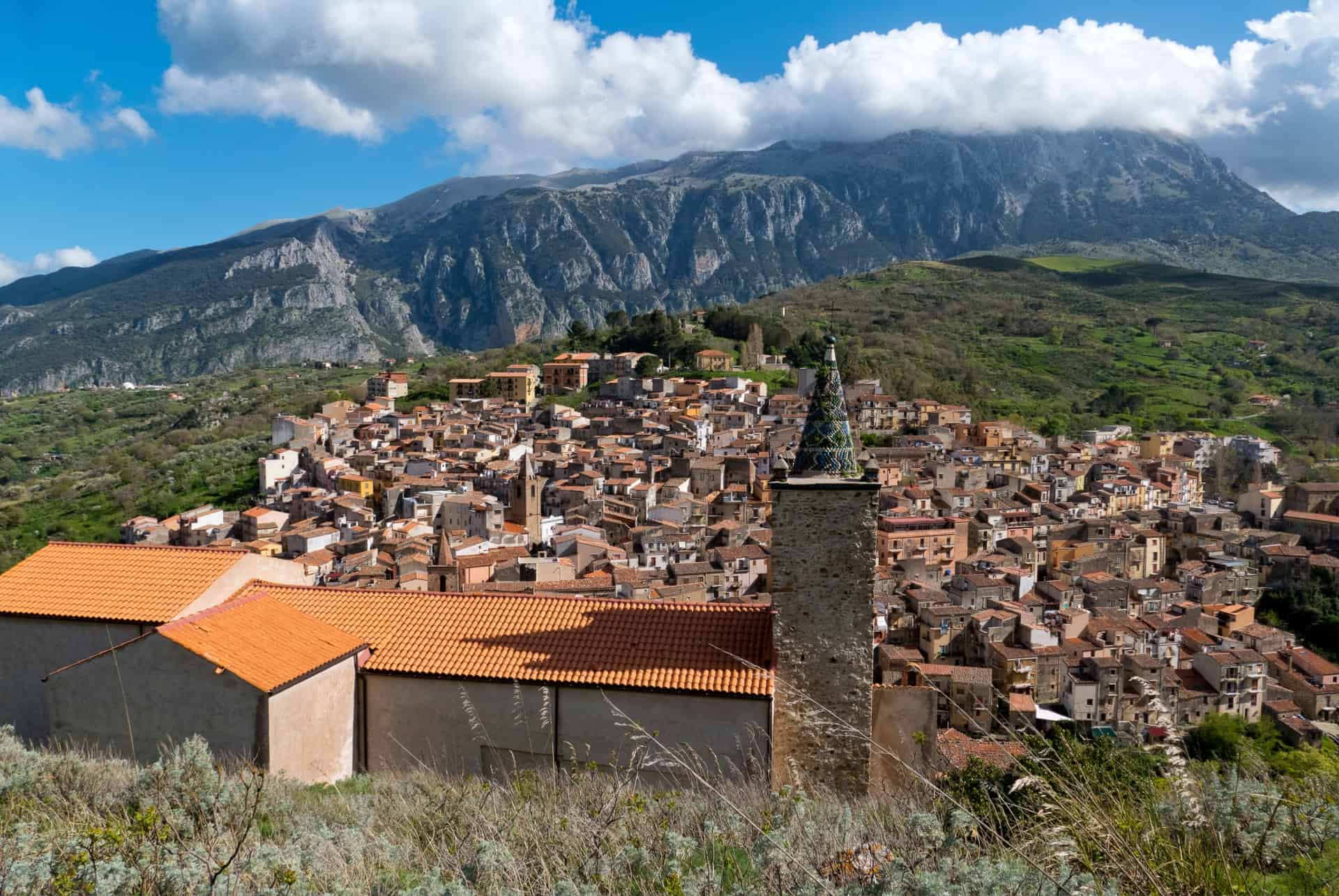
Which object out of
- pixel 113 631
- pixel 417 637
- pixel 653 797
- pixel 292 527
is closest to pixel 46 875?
pixel 653 797

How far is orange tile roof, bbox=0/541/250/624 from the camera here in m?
9.59

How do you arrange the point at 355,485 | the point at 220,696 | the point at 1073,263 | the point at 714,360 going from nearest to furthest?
the point at 220,696 < the point at 355,485 < the point at 714,360 < the point at 1073,263

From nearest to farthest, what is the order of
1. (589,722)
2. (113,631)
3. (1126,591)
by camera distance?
(589,722), (113,631), (1126,591)

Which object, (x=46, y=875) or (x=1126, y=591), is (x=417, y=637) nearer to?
(x=46, y=875)

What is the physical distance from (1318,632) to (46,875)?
5179cm

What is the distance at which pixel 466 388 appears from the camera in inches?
3009

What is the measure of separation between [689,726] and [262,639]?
4509 mm

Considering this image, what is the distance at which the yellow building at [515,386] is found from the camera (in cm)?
7525

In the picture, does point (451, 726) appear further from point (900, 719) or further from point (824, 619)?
point (900, 719)

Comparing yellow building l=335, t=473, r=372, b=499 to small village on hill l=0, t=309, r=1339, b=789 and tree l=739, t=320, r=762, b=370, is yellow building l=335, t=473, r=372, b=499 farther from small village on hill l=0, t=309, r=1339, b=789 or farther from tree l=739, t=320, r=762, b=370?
tree l=739, t=320, r=762, b=370

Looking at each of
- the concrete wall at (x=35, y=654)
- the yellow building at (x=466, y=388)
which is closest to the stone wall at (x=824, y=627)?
the concrete wall at (x=35, y=654)

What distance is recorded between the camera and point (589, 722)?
8.69 m

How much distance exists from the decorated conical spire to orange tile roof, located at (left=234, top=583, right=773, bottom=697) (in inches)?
70.3

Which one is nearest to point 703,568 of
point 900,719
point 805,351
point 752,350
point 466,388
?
point 900,719
